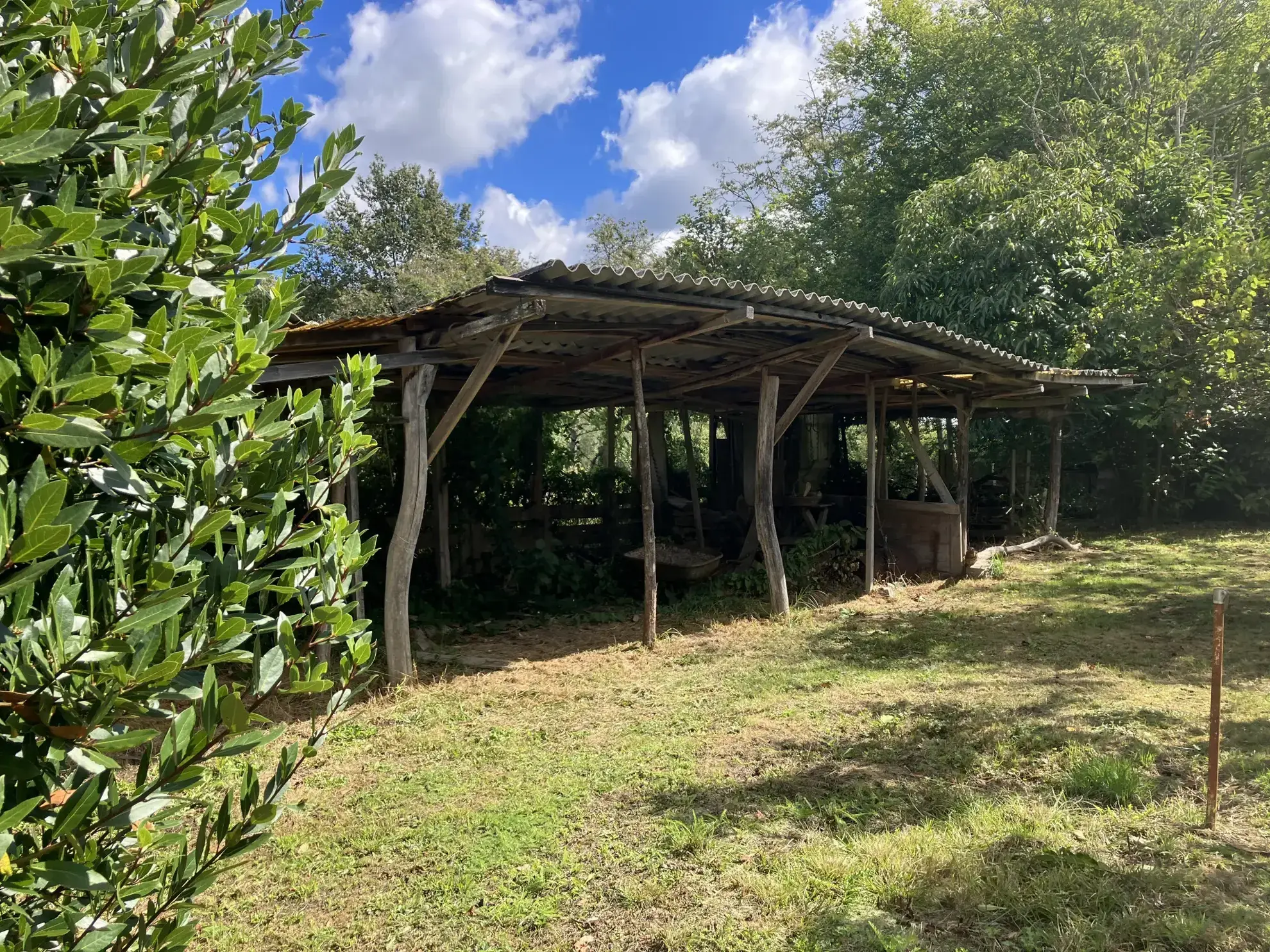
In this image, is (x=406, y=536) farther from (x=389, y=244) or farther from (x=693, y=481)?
(x=389, y=244)

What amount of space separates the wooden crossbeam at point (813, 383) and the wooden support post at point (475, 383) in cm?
313

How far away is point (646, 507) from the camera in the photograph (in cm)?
688

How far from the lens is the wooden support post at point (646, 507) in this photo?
6586 mm

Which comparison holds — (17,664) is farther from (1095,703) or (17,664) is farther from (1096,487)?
(1096,487)

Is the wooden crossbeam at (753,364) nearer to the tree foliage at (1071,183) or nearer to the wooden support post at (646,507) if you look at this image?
the wooden support post at (646,507)

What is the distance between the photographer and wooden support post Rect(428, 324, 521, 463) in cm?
529

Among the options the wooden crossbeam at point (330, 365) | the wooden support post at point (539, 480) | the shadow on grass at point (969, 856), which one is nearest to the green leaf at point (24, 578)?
the shadow on grass at point (969, 856)

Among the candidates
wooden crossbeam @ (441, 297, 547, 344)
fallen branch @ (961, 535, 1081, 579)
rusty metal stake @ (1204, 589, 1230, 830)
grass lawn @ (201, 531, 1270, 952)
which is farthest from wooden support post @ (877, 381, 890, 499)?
rusty metal stake @ (1204, 589, 1230, 830)

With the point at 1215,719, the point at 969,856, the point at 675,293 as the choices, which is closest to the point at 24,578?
the point at 969,856

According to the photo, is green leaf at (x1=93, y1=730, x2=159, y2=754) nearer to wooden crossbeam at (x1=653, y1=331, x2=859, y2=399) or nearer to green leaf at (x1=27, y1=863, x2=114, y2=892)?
green leaf at (x1=27, y1=863, x2=114, y2=892)

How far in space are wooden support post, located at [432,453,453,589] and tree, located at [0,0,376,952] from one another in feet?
24.2

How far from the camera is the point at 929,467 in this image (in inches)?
373

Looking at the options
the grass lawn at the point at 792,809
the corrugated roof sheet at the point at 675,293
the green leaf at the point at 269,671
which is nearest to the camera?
the green leaf at the point at 269,671

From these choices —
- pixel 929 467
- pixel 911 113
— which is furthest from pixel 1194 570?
pixel 911 113
